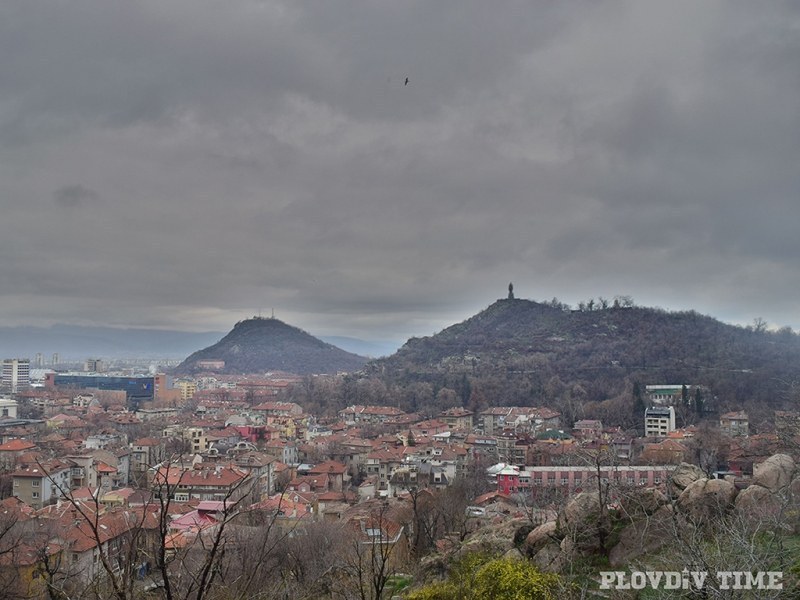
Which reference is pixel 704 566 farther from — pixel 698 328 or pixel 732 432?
pixel 698 328

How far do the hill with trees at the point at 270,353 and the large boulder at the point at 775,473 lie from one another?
134 m

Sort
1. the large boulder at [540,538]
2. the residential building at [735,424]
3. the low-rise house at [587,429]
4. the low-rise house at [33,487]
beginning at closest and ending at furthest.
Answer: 1. the large boulder at [540,538]
2. the low-rise house at [33,487]
3. the residential building at [735,424]
4. the low-rise house at [587,429]

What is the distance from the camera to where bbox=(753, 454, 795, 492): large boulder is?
9.31m

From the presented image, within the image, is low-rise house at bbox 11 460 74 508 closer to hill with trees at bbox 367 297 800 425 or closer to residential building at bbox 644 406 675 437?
residential building at bbox 644 406 675 437

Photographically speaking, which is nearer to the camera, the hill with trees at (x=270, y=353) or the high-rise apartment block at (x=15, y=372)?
the high-rise apartment block at (x=15, y=372)

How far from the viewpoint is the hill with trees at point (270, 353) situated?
154 m

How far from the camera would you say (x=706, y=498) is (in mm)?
9297

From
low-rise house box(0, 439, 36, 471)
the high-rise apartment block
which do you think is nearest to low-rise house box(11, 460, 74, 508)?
low-rise house box(0, 439, 36, 471)

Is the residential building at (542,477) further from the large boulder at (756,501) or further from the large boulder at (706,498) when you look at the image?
the large boulder at (756,501)

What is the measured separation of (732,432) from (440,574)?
123 feet

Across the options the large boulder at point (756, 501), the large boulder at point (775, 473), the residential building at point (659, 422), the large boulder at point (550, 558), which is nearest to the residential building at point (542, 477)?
the large boulder at point (550, 558)

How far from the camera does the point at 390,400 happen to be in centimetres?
6888

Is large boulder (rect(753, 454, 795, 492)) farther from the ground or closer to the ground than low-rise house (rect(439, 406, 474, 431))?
farther from the ground

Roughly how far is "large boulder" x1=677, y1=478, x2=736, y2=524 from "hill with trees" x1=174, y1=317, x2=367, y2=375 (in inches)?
5273
